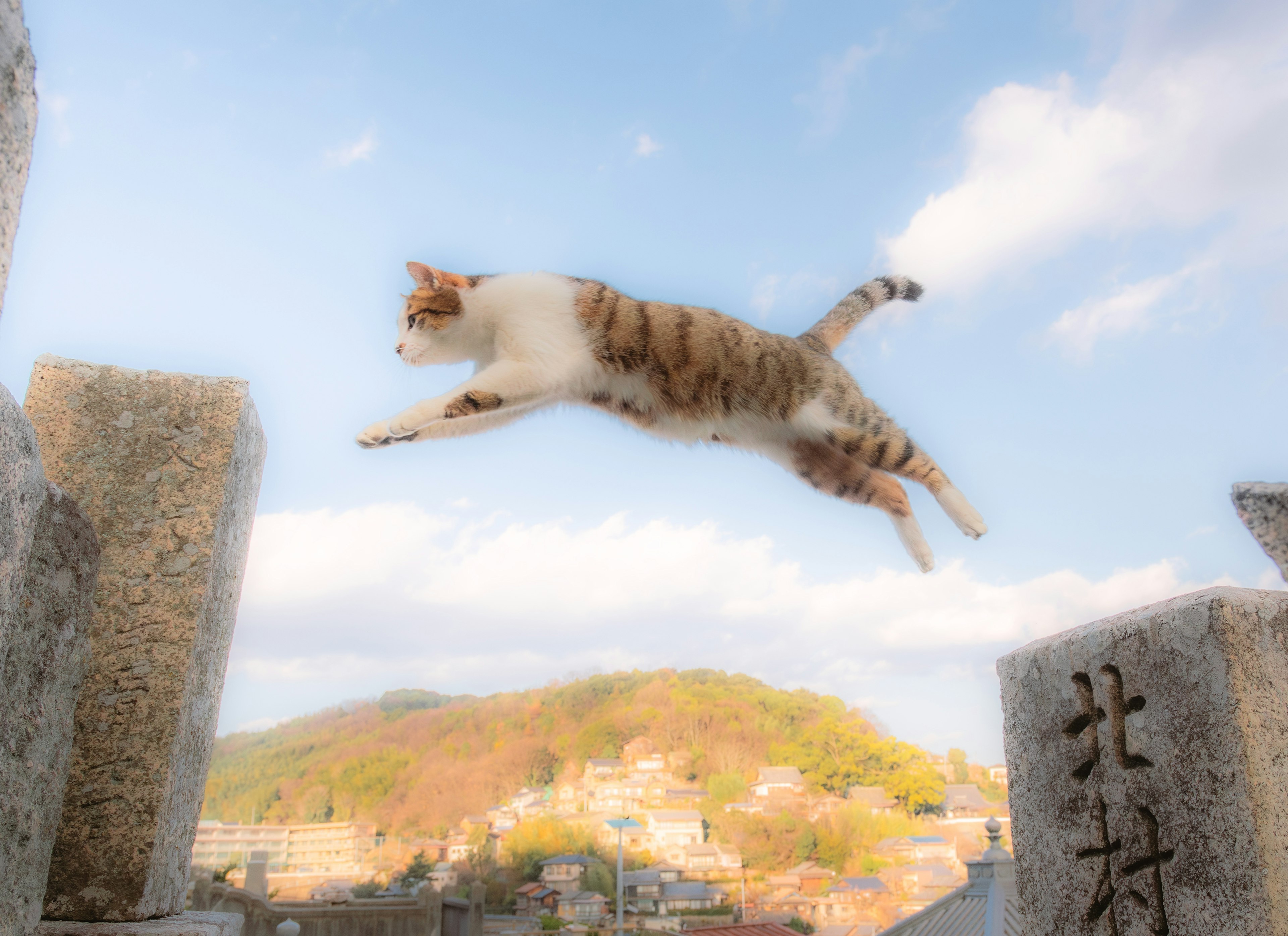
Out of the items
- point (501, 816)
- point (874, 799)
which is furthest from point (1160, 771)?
point (874, 799)

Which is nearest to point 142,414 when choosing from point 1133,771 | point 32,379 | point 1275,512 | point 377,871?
point 32,379

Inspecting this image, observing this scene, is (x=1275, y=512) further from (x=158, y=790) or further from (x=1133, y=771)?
(x=158, y=790)

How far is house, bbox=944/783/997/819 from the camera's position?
40.1ft

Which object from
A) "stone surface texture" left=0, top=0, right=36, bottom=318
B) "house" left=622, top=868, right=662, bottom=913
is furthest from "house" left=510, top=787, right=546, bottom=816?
"stone surface texture" left=0, top=0, right=36, bottom=318

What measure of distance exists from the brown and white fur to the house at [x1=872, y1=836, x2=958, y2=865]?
39.5 feet

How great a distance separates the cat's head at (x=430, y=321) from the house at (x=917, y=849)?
12840 mm

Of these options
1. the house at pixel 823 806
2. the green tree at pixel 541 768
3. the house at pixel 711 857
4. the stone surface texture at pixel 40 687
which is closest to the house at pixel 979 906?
the stone surface texture at pixel 40 687

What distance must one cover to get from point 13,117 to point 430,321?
1.27m

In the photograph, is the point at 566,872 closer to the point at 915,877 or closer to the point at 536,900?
the point at 536,900

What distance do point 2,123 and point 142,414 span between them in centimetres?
94

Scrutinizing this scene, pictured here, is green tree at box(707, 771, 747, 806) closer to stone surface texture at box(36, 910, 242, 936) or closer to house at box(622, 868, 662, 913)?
house at box(622, 868, 662, 913)

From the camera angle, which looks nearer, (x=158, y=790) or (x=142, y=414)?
(x=158, y=790)

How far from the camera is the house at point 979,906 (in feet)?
15.6

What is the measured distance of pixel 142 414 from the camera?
155cm
